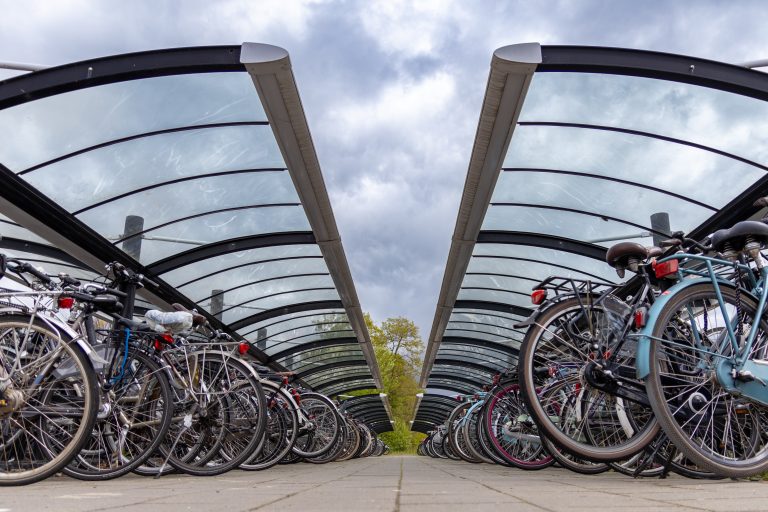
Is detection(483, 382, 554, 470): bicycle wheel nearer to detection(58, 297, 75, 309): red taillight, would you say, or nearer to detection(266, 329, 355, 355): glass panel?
detection(58, 297, 75, 309): red taillight

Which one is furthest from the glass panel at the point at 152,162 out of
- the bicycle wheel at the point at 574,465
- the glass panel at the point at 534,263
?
the bicycle wheel at the point at 574,465

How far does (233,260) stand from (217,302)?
1791mm

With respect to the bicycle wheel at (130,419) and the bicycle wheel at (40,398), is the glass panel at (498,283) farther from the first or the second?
the bicycle wheel at (40,398)

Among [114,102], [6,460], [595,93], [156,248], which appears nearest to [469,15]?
[595,93]

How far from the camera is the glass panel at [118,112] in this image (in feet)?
17.9

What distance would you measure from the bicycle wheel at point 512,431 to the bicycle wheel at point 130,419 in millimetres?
3197

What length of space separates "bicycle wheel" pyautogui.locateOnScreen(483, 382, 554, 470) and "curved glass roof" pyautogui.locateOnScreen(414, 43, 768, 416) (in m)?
0.55

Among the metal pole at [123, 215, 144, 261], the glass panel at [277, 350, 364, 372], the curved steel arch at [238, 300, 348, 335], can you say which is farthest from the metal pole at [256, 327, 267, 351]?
the metal pole at [123, 215, 144, 261]

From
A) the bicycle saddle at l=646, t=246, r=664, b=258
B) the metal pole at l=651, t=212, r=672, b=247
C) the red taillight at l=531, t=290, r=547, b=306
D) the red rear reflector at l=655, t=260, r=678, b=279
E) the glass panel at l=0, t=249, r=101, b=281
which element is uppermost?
the metal pole at l=651, t=212, r=672, b=247

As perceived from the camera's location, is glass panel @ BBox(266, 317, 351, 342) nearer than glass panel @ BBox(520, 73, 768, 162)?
No

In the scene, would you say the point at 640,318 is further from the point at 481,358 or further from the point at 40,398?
the point at 481,358

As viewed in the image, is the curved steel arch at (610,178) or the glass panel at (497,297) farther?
the glass panel at (497,297)

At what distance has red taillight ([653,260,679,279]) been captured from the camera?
313 cm

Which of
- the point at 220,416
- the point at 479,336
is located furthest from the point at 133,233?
the point at 479,336
